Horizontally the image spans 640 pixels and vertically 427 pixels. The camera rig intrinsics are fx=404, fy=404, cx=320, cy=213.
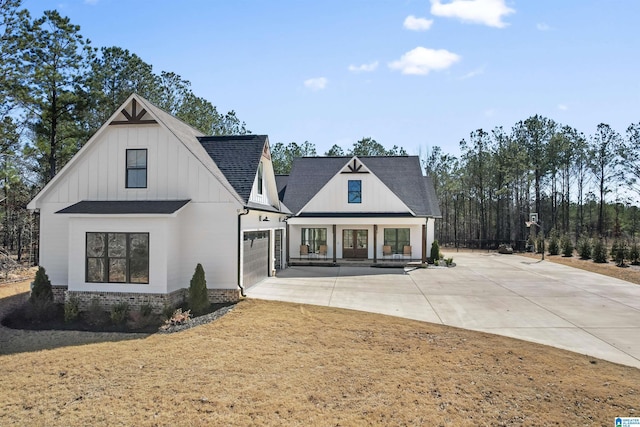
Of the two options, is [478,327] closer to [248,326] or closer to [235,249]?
[248,326]

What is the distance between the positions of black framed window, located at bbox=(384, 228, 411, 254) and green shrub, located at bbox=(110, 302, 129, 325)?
16.9 meters

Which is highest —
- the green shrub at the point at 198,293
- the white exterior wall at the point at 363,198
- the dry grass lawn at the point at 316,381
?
the white exterior wall at the point at 363,198

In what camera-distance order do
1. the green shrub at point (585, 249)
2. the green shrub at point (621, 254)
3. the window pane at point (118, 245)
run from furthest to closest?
the green shrub at point (585, 249), the green shrub at point (621, 254), the window pane at point (118, 245)

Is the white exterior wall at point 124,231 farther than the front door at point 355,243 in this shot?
No

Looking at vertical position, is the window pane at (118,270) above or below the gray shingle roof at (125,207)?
below

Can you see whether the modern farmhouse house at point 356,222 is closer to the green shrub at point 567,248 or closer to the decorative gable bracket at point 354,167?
→ the decorative gable bracket at point 354,167

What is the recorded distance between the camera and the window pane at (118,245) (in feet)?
42.9

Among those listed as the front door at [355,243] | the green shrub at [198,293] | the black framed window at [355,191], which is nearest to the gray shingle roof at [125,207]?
the green shrub at [198,293]

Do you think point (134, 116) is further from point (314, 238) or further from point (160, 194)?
point (314, 238)

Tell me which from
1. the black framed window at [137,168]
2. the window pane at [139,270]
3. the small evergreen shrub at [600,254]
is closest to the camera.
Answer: the window pane at [139,270]

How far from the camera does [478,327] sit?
1098cm

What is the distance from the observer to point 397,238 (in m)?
25.8

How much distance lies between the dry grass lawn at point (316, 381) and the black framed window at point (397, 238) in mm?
15175

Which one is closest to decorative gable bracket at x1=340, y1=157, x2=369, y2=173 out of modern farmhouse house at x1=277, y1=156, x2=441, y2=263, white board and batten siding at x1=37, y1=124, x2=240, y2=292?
modern farmhouse house at x1=277, y1=156, x2=441, y2=263
